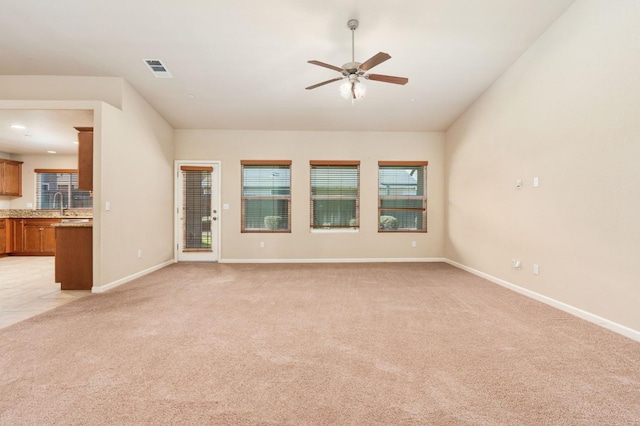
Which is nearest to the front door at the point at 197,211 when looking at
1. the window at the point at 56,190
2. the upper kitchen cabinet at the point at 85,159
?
the upper kitchen cabinet at the point at 85,159

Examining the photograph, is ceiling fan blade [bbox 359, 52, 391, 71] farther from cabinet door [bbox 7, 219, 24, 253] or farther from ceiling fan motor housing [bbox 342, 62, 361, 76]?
cabinet door [bbox 7, 219, 24, 253]

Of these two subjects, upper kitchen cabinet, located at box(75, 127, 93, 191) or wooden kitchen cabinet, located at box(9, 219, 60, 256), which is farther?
wooden kitchen cabinet, located at box(9, 219, 60, 256)

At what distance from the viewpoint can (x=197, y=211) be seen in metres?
6.38

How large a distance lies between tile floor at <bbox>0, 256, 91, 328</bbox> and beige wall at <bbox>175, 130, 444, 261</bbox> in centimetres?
278

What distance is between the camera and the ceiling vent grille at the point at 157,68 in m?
4.06

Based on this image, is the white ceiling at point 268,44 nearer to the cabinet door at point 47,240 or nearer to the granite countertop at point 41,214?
the granite countertop at point 41,214

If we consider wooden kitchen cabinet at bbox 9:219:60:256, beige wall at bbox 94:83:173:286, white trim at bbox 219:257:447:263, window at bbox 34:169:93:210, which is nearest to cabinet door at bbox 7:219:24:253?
wooden kitchen cabinet at bbox 9:219:60:256

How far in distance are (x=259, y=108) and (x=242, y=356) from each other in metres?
4.48

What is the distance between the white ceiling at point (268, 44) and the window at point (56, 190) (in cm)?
275

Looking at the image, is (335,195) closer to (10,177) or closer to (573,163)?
(573,163)

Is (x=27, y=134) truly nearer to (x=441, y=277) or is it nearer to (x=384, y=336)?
(x=384, y=336)

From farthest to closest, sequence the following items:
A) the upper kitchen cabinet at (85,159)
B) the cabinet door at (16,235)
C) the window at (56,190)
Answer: the window at (56,190) → the cabinet door at (16,235) → the upper kitchen cabinet at (85,159)

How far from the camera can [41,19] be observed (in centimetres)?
328

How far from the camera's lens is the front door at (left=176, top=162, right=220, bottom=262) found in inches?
249
